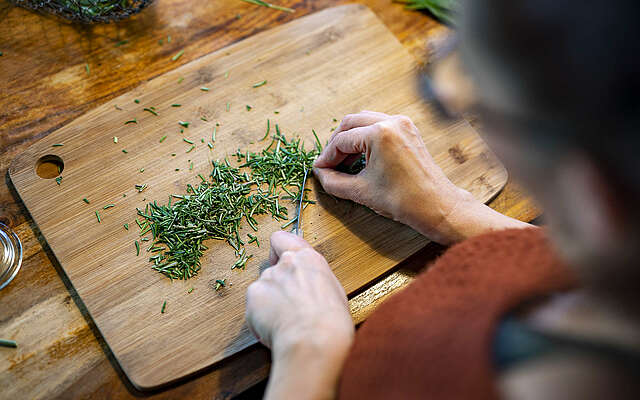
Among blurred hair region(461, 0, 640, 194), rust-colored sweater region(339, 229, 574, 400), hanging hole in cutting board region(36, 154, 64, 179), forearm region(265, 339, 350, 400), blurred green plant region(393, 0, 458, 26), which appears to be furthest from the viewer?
blurred green plant region(393, 0, 458, 26)

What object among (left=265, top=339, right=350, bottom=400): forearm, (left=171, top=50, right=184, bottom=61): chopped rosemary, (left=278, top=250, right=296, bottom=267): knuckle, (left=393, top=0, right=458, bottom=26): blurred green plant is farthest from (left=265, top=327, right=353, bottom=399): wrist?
(left=393, top=0, right=458, bottom=26): blurred green plant

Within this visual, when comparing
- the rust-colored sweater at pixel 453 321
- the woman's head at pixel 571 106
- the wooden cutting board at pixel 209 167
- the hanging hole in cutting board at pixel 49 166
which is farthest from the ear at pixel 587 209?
the hanging hole in cutting board at pixel 49 166

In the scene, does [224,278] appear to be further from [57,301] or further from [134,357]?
[57,301]

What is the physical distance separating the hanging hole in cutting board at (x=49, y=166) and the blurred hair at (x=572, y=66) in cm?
126

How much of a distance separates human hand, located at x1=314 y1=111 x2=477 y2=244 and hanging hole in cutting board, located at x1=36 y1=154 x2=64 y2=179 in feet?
2.48

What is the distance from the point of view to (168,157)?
134 centimetres

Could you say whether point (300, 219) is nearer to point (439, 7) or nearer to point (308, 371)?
point (308, 371)

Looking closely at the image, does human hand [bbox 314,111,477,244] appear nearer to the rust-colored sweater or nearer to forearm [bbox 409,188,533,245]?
forearm [bbox 409,188,533,245]

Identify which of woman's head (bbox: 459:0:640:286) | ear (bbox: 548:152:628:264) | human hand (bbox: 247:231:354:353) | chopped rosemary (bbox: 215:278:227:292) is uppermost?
woman's head (bbox: 459:0:640:286)

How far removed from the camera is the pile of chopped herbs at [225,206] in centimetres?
121

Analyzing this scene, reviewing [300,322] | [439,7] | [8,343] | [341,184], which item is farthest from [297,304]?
[439,7]

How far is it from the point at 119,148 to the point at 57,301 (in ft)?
1.43

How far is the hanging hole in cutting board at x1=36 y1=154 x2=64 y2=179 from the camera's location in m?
1.33

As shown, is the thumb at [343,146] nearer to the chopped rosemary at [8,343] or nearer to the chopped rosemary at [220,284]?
the chopped rosemary at [220,284]
